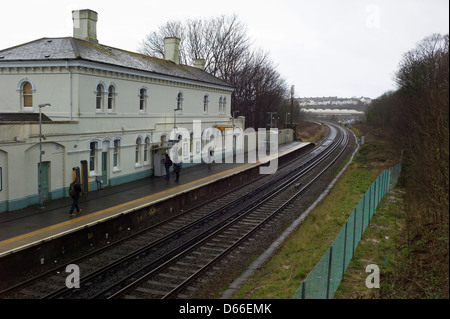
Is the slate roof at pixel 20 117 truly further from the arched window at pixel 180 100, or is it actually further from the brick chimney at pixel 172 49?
the brick chimney at pixel 172 49

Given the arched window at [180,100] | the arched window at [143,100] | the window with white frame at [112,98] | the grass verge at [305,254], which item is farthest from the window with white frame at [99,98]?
the grass verge at [305,254]

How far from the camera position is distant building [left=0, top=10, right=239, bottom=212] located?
54.9 feet

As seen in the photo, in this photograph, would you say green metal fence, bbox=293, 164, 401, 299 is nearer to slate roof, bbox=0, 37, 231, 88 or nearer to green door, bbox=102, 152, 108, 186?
green door, bbox=102, 152, 108, 186

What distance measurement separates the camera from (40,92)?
19.7 meters

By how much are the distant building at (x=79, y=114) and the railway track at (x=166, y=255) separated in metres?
5.30

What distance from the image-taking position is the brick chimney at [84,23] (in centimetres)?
2352

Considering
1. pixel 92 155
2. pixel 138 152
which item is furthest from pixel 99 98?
pixel 138 152

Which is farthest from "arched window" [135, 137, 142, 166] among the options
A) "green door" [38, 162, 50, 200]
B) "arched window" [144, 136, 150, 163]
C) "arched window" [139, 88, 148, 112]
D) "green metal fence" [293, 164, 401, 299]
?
"green metal fence" [293, 164, 401, 299]

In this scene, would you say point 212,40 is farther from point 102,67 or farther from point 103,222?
point 103,222

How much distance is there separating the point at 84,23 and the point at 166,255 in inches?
633

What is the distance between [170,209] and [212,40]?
37172 mm

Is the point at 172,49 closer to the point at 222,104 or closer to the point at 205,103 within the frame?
the point at 205,103

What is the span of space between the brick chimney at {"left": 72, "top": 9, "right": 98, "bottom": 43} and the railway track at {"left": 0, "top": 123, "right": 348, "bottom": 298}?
39.3 feet
